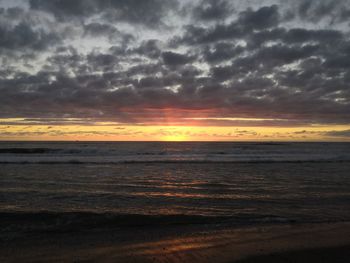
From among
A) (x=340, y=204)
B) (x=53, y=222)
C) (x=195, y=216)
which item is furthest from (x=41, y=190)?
(x=340, y=204)

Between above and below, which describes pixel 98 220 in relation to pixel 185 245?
below

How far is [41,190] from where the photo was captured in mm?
16219

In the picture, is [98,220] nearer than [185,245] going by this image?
No

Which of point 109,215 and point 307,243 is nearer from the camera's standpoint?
point 307,243

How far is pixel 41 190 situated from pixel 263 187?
1132cm

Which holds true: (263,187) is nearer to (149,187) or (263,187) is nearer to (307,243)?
(149,187)

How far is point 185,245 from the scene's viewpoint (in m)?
8.05

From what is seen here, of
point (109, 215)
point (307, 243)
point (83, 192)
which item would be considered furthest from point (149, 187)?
point (307, 243)

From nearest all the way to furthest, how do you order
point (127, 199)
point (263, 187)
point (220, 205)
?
point (220, 205), point (127, 199), point (263, 187)

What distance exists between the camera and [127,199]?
1412cm

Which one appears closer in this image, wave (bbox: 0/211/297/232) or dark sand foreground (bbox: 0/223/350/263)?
dark sand foreground (bbox: 0/223/350/263)

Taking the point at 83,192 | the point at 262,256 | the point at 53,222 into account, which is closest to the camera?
the point at 262,256

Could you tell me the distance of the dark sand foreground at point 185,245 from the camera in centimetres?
718

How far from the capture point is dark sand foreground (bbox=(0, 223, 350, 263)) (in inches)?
283
